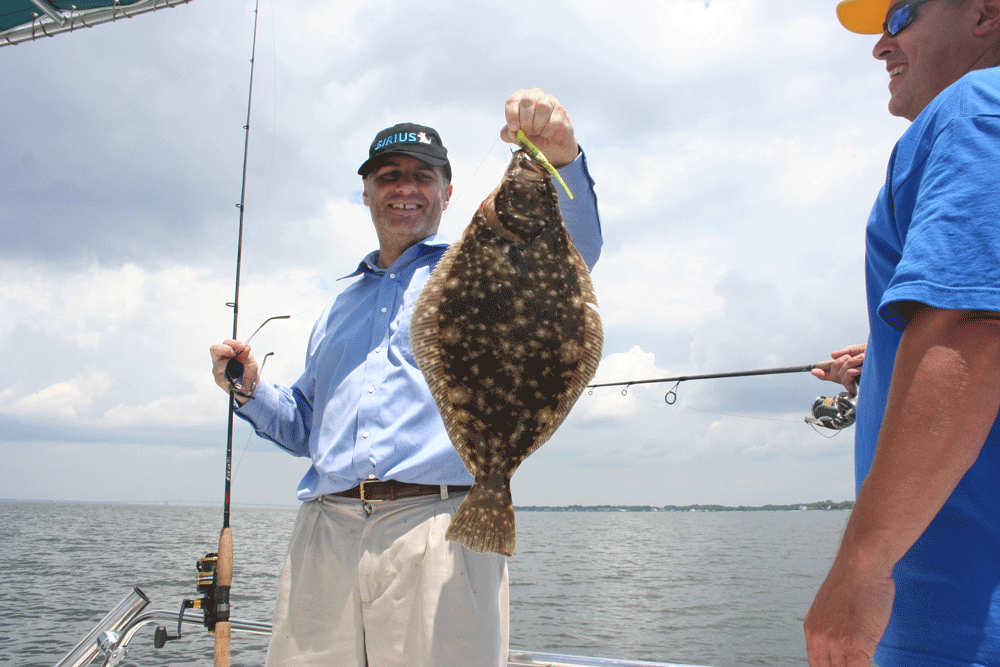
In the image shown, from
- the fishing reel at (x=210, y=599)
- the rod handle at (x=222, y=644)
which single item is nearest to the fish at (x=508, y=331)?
the rod handle at (x=222, y=644)

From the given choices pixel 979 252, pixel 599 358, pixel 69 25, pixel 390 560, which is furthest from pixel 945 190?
pixel 69 25

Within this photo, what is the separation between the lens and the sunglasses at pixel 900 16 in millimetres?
1628

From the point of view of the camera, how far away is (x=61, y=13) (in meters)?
11.5

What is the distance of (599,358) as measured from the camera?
1.86 meters

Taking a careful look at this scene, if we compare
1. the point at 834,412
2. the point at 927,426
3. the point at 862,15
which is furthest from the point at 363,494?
the point at 834,412

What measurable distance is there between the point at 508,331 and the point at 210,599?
8.49ft

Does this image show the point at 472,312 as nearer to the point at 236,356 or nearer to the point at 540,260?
the point at 540,260

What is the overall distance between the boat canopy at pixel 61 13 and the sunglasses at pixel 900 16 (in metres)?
13.1

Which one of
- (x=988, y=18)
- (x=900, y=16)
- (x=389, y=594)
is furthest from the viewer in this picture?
(x=389, y=594)

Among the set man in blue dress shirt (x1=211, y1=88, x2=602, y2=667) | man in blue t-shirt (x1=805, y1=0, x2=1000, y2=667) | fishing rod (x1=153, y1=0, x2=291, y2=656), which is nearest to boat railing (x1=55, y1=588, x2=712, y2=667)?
fishing rod (x1=153, y1=0, x2=291, y2=656)

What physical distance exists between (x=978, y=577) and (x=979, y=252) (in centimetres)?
63

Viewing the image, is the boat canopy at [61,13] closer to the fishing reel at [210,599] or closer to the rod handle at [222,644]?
the fishing reel at [210,599]

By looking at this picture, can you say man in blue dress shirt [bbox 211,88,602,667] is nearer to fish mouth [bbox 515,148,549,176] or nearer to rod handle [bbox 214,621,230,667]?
fish mouth [bbox 515,148,549,176]

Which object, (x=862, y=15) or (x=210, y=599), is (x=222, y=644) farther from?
(x=862, y=15)
